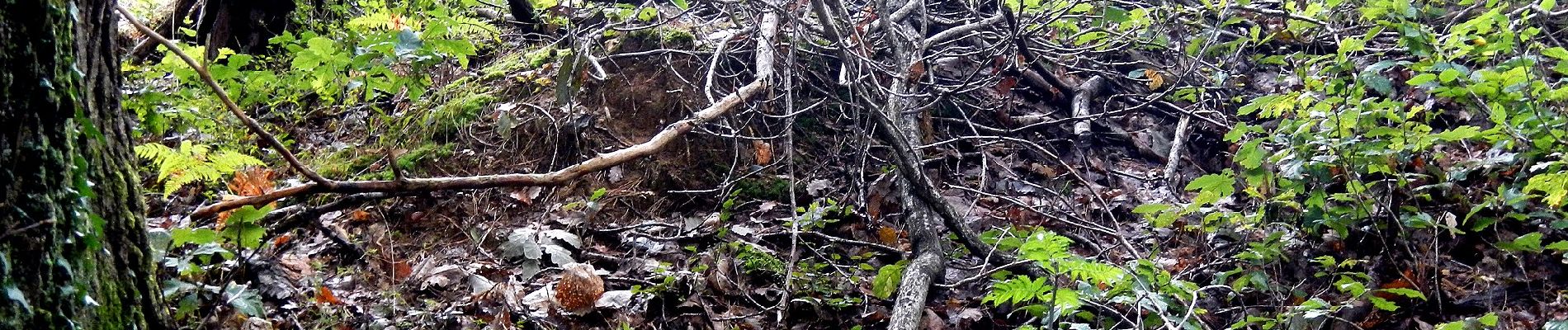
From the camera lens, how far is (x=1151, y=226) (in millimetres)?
4070

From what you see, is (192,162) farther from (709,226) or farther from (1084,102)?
(1084,102)

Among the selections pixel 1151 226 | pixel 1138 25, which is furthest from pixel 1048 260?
pixel 1138 25

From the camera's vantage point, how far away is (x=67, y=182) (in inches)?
62.4

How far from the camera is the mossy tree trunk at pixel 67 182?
4.77 feet

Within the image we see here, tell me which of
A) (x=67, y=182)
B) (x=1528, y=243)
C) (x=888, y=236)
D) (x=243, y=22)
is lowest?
(x=888, y=236)

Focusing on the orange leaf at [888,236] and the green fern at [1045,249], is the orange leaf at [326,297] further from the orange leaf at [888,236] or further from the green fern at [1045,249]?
the green fern at [1045,249]

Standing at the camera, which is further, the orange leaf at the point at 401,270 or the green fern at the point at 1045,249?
the orange leaf at the point at 401,270

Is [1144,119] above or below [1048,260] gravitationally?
below

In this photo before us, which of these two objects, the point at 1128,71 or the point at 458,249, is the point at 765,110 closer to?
the point at 458,249

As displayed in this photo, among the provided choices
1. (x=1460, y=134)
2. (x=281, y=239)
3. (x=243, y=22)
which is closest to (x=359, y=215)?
(x=281, y=239)

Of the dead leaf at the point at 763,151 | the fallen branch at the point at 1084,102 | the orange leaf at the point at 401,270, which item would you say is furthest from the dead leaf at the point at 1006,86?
the orange leaf at the point at 401,270

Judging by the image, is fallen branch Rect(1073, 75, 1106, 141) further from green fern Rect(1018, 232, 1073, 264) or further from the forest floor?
green fern Rect(1018, 232, 1073, 264)

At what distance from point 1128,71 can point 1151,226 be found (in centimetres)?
183

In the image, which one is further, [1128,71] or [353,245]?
[1128,71]
